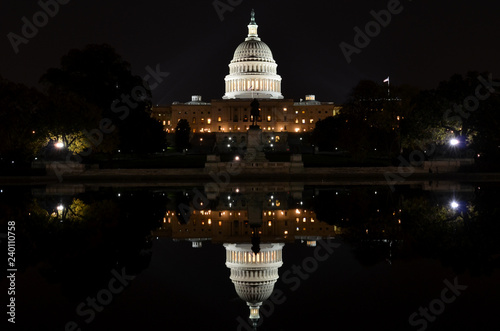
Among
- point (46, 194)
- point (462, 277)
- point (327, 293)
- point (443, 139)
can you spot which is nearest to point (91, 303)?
point (327, 293)

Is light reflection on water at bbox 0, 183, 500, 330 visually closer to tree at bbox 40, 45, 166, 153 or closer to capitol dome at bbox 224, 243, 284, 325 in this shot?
capitol dome at bbox 224, 243, 284, 325

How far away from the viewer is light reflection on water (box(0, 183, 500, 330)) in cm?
1104

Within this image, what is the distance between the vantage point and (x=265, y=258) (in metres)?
14.8

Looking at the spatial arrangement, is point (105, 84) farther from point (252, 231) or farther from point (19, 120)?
point (252, 231)

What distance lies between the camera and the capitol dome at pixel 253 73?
14850 cm

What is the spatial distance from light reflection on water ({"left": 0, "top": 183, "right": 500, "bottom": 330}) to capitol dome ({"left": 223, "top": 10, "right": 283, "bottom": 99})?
121963 mm

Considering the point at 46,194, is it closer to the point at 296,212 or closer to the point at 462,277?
the point at 296,212

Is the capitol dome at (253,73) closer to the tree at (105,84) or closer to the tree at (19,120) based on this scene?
the tree at (105,84)

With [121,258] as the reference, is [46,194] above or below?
above

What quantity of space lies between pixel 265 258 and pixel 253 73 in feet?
443

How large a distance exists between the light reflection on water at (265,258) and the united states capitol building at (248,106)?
372 feet

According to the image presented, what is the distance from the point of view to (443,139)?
56.2 metres

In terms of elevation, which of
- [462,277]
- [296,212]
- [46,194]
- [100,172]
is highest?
[100,172]

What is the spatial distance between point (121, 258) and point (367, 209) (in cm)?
1154
